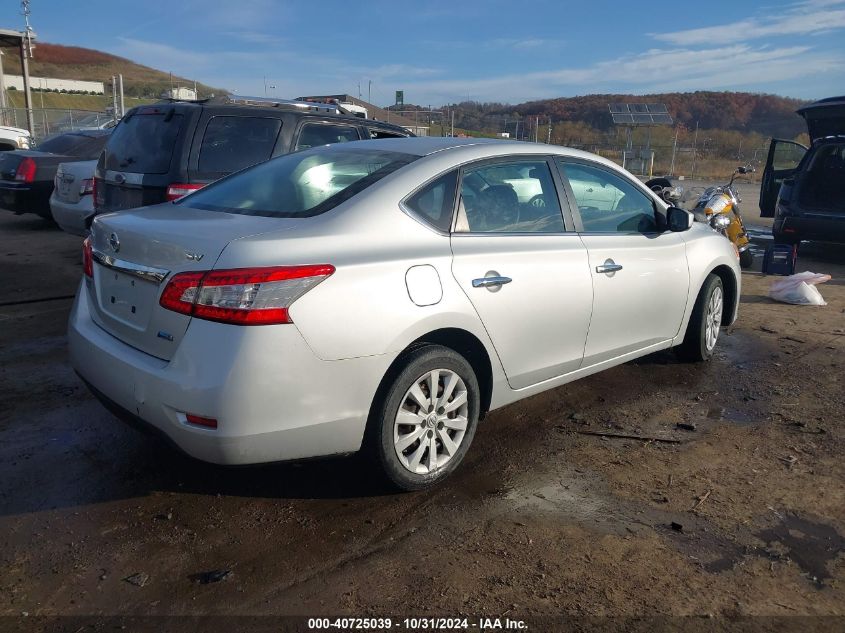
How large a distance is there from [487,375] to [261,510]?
1276 millimetres

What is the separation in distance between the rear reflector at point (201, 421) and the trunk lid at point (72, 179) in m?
7.07

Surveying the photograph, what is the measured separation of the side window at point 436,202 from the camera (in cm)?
339

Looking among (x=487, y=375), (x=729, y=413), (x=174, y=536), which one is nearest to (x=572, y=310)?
(x=487, y=375)

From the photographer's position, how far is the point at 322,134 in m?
7.15

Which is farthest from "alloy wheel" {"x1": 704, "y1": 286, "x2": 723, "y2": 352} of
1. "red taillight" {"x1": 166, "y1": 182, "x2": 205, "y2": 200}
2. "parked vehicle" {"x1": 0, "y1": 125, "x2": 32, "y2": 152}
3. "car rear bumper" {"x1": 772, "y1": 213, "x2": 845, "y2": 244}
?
"parked vehicle" {"x1": 0, "y1": 125, "x2": 32, "y2": 152}

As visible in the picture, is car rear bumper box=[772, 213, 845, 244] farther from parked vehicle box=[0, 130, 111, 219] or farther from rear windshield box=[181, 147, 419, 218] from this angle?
parked vehicle box=[0, 130, 111, 219]

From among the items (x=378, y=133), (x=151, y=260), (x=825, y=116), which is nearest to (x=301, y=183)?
(x=151, y=260)

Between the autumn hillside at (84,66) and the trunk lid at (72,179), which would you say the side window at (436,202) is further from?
the autumn hillside at (84,66)

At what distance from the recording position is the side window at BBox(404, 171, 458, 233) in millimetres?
3387

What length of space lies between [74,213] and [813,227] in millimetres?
9767

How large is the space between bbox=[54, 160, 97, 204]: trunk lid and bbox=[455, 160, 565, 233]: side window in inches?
265

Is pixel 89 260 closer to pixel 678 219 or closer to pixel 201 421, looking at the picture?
pixel 201 421

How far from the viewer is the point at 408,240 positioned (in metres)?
3.25

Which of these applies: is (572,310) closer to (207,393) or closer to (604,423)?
(604,423)
